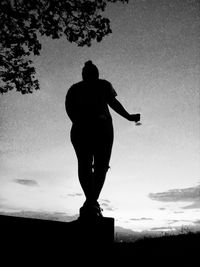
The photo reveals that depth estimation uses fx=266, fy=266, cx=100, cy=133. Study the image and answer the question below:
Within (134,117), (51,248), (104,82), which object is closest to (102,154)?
(134,117)

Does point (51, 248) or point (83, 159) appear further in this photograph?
point (83, 159)

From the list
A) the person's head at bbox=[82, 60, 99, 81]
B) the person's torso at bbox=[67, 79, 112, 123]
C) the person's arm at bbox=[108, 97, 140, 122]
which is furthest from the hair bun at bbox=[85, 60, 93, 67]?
the person's arm at bbox=[108, 97, 140, 122]

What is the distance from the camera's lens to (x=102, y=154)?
4531 millimetres

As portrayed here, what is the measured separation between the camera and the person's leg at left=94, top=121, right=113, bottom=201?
14.7 feet

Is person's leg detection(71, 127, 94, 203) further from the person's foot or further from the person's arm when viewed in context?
the person's arm

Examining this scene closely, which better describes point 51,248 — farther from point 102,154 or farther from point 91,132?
point 91,132

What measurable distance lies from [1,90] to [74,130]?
725 cm

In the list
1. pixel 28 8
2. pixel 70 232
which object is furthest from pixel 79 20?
pixel 70 232

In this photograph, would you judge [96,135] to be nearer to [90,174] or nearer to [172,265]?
[90,174]

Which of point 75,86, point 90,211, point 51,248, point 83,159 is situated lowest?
point 51,248

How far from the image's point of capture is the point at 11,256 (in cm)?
329

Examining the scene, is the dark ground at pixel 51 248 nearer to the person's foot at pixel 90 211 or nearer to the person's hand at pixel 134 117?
the person's foot at pixel 90 211

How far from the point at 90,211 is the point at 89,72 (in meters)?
2.46

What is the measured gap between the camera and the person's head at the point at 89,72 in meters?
4.90
